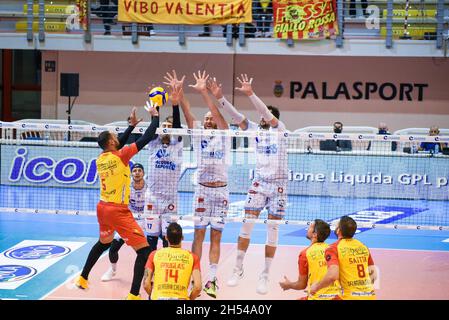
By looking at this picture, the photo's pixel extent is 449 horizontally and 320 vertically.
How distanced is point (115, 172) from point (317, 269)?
3.03 metres

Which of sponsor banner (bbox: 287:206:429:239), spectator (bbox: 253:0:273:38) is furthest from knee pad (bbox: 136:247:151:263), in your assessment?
spectator (bbox: 253:0:273:38)

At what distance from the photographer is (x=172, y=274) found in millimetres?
7961

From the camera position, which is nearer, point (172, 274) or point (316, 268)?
point (172, 274)

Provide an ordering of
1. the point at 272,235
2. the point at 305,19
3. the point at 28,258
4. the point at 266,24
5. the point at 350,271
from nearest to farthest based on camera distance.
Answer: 1. the point at 350,271
2. the point at 272,235
3. the point at 28,258
4. the point at 305,19
5. the point at 266,24

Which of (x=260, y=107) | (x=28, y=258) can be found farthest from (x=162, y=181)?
(x=28, y=258)

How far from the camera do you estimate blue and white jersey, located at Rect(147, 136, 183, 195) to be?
1075 centimetres

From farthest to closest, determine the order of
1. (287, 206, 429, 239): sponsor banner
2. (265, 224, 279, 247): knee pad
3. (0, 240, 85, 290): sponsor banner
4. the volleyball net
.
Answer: the volleyball net
(287, 206, 429, 239): sponsor banner
(0, 240, 85, 290): sponsor banner
(265, 224, 279, 247): knee pad

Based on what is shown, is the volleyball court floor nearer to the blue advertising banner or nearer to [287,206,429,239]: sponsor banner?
[287,206,429,239]: sponsor banner

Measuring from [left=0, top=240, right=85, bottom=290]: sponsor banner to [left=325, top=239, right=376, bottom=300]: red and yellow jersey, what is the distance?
513 centimetres

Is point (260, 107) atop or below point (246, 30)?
below

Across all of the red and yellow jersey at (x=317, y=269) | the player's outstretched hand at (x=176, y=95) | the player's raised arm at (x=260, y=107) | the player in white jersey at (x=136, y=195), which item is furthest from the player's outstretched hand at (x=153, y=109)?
the red and yellow jersey at (x=317, y=269)

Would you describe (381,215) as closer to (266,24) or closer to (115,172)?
(115,172)

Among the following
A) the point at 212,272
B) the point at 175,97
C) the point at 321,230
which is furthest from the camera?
the point at 212,272
